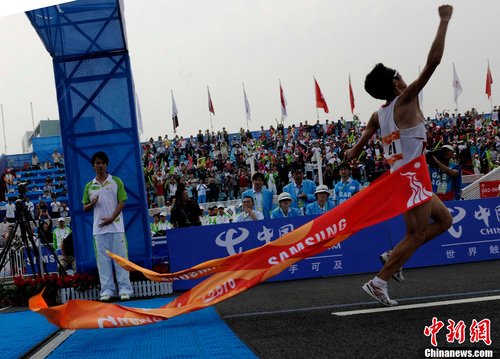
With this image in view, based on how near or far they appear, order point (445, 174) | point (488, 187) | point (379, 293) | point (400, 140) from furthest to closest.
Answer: point (488, 187), point (445, 174), point (400, 140), point (379, 293)

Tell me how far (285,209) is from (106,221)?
11.6 ft

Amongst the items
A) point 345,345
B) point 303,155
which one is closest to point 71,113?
point 345,345

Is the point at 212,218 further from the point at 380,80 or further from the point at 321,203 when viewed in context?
the point at 380,80

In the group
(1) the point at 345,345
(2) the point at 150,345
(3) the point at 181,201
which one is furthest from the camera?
(3) the point at 181,201

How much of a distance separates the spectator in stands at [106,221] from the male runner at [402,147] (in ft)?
14.1

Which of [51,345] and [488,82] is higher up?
[488,82]

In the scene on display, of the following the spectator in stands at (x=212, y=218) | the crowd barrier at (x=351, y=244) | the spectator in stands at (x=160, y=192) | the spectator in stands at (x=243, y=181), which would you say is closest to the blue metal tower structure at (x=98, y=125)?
the crowd barrier at (x=351, y=244)

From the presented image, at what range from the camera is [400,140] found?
5242 millimetres

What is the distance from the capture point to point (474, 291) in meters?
5.90

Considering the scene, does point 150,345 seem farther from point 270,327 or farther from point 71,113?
point 71,113

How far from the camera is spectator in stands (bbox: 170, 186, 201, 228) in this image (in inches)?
454

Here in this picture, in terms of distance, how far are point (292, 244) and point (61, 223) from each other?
1147cm

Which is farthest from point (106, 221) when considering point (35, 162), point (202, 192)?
point (35, 162)

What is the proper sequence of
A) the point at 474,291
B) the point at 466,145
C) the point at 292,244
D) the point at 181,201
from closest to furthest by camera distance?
the point at 292,244 < the point at 474,291 < the point at 181,201 < the point at 466,145
